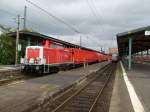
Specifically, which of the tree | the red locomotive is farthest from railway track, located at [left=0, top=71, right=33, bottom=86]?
the tree

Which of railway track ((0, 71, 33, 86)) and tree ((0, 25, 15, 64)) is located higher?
tree ((0, 25, 15, 64))

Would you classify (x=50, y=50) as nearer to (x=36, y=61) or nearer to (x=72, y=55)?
(x=36, y=61)

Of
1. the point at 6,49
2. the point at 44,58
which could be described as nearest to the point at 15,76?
the point at 44,58

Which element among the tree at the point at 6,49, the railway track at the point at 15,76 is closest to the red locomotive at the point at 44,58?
the railway track at the point at 15,76

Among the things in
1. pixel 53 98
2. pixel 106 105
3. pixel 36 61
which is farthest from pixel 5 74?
pixel 106 105

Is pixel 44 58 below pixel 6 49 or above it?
below

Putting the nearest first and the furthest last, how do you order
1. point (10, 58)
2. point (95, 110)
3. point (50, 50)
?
point (95, 110), point (50, 50), point (10, 58)

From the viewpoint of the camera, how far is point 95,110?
1270 centimetres

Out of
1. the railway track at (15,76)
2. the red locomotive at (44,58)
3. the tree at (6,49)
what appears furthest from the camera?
the tree at (6,49)

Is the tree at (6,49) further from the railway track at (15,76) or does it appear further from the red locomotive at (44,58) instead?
the railway track at (15,76)

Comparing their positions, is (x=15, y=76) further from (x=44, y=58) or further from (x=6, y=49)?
(x=6, y=49)

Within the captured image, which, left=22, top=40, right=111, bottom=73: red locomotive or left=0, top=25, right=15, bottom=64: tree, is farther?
left=0, top=25, right=15, bottom=64: tree

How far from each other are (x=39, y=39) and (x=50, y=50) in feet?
45.6

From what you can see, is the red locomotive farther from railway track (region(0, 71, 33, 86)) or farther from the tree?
the tree
